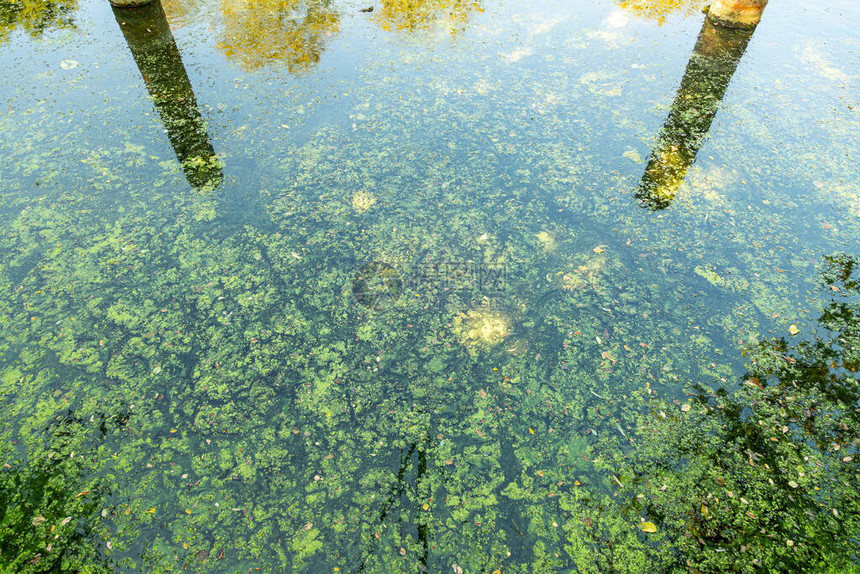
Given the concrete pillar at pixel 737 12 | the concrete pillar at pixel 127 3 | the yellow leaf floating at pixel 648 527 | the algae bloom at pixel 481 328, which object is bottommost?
the yellow leaf floating at pixel 648 527

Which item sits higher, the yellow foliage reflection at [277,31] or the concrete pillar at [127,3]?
the concrete pillar at [127,3]

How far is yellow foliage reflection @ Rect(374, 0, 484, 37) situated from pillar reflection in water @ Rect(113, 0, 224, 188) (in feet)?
7.55

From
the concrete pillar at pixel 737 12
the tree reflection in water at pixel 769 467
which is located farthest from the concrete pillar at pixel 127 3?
the tree reflection in water at pixel 769 467

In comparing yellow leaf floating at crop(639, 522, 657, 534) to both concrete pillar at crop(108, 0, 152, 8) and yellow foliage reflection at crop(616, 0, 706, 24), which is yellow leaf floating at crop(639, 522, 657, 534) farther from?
concrete pillar at crop(108, 0, 152, 8)

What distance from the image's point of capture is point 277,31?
4.87 meters

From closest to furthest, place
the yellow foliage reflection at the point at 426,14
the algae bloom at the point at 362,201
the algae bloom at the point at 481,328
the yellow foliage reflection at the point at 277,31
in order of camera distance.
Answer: the algae bloom at the point at 481,328, the algae bloom at the point at 362,201, the yellow foliage reflection at the point at 277,31, the yellow foliage reflection at the point at 426,14

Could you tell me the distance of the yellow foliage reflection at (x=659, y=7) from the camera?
527 centimetres

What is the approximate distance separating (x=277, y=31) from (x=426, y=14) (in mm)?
1787

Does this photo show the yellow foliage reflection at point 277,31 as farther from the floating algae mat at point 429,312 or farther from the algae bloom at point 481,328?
the algae bloom at point 481,328

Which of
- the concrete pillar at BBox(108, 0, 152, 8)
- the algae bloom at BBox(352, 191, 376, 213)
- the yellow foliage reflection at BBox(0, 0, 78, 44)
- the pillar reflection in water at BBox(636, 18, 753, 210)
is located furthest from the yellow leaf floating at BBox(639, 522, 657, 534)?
the yellow foliage reflection at BBox(0, 0, 78, 44)

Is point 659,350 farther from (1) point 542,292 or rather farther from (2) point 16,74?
(2) point 16,74

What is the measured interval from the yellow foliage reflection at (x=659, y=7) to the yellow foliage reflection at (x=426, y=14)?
6.03ft

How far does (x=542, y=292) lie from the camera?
254cm

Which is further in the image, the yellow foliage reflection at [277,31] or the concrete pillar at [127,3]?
the concrete pillar at [127,3]
